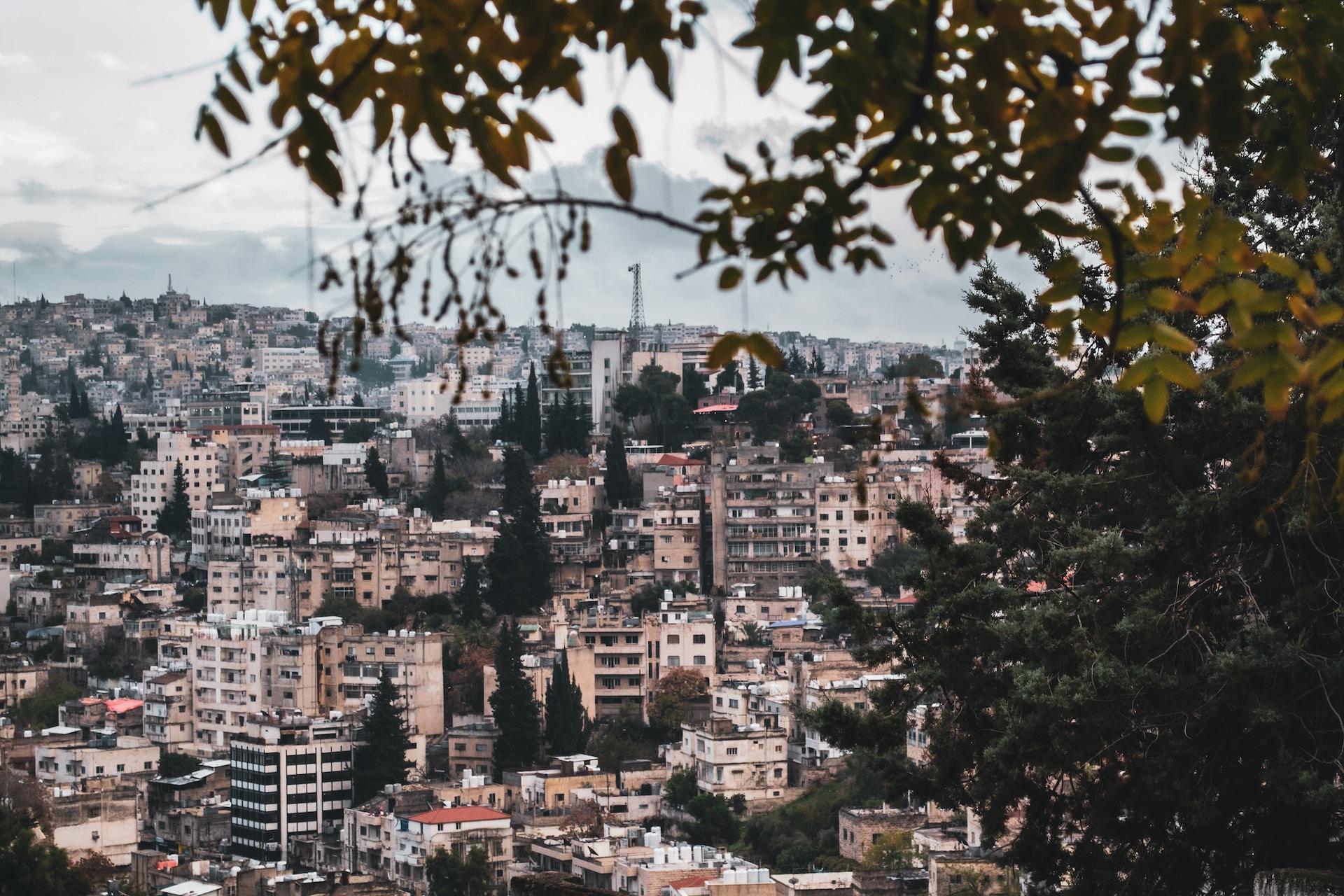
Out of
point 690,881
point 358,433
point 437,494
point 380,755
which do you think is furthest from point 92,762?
point 358,433

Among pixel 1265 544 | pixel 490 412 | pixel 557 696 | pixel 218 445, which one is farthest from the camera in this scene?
pixel 490 412

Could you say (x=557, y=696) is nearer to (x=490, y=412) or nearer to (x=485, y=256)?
(x=485, y=256)

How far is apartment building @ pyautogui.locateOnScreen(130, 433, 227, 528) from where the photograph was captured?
2269 inches

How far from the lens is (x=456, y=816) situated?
2961 cm

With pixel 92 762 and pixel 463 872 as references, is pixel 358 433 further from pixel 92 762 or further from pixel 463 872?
pixel 463 872

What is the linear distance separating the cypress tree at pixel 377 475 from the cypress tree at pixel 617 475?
8101 mm

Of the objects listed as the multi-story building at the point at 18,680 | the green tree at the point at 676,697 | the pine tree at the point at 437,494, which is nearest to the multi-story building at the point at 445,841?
the green tree at the point at 676,697

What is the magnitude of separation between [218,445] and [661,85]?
5900 centimetres

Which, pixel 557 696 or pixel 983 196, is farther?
pixel 557 696

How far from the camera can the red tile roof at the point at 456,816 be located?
2930 centimetres

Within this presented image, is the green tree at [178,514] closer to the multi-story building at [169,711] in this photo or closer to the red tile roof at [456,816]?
the multi-story building at [169,711]

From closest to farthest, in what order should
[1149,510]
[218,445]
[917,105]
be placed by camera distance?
[917,105] < [1149,510] < [218,445]

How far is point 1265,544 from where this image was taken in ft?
27.5

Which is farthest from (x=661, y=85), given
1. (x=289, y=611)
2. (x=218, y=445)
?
(x=218, y=445)
